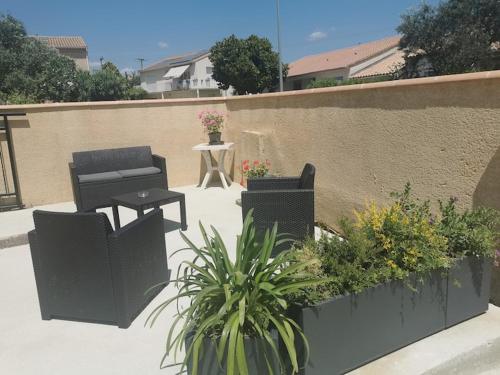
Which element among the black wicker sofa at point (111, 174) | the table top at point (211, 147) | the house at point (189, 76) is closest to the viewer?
the black wicker sofa at point (111, 174)

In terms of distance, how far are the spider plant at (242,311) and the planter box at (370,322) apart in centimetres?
12

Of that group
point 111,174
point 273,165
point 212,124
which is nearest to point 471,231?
point 273,165

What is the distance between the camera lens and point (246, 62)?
3219 centimetres

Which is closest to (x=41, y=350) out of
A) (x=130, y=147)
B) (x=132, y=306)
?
(x=132, y=306)

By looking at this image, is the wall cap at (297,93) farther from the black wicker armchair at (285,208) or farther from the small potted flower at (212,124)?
the black wicker armchair at (285,208)

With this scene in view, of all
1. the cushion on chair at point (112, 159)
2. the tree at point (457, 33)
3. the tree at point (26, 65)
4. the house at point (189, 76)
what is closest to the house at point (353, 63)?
the tree at point (457, 33)

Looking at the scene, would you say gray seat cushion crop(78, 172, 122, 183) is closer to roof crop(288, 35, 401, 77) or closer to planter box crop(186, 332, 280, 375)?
planter box crop(186, 332, 280, 375)

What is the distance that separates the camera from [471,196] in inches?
113

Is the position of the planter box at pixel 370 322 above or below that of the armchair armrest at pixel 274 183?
below

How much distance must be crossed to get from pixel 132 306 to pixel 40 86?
23599 millimetres

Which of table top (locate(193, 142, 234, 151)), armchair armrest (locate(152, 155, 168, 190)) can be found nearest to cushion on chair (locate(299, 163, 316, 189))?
armchair armrest (locate(152, 155, 168, 190))

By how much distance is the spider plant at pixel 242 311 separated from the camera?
1.70 meters

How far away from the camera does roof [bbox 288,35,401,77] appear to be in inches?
1254

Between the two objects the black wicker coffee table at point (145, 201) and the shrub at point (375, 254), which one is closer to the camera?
the shrub at point (375, 254)
